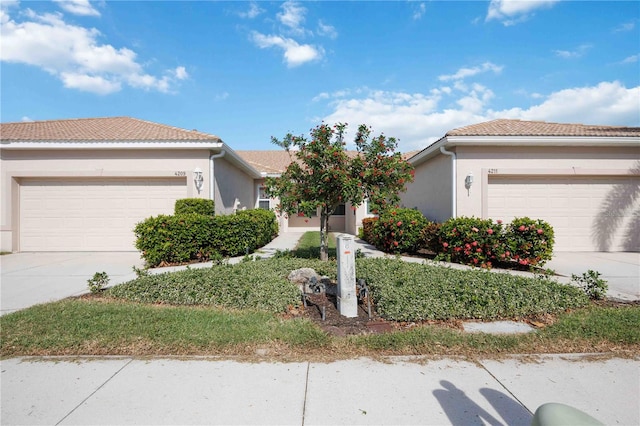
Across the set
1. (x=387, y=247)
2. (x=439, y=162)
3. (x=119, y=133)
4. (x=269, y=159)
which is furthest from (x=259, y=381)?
(x=269, y=159)

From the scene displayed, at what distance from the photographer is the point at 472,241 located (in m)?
7.61

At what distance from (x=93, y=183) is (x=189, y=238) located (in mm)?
4667

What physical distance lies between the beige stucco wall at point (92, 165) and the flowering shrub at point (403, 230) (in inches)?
Result: 220

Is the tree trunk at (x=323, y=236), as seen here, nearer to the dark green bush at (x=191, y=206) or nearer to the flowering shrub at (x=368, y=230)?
the flowering shrub at (x=368, y=230)

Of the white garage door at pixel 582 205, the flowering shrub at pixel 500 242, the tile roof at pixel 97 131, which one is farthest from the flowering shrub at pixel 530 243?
the tile roof at pixel 97 131

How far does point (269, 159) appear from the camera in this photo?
23.3 m

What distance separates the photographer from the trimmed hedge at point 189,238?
7977 mm

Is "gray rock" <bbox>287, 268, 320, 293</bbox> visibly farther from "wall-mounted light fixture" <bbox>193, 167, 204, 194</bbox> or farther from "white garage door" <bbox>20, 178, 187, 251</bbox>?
"white garage door" <bbox>20, 178, 187, 251</bbox>

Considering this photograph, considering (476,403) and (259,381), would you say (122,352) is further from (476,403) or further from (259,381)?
(476,403)

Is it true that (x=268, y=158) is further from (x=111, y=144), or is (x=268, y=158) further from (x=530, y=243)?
(x=530, y=243)

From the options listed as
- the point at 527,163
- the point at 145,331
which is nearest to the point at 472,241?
the point at 527,163

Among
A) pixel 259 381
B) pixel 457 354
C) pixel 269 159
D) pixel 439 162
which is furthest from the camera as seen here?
pixel 269 159

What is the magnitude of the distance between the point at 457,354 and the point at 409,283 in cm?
153

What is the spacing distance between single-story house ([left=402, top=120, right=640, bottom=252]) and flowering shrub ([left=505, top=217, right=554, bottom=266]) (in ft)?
6.96
